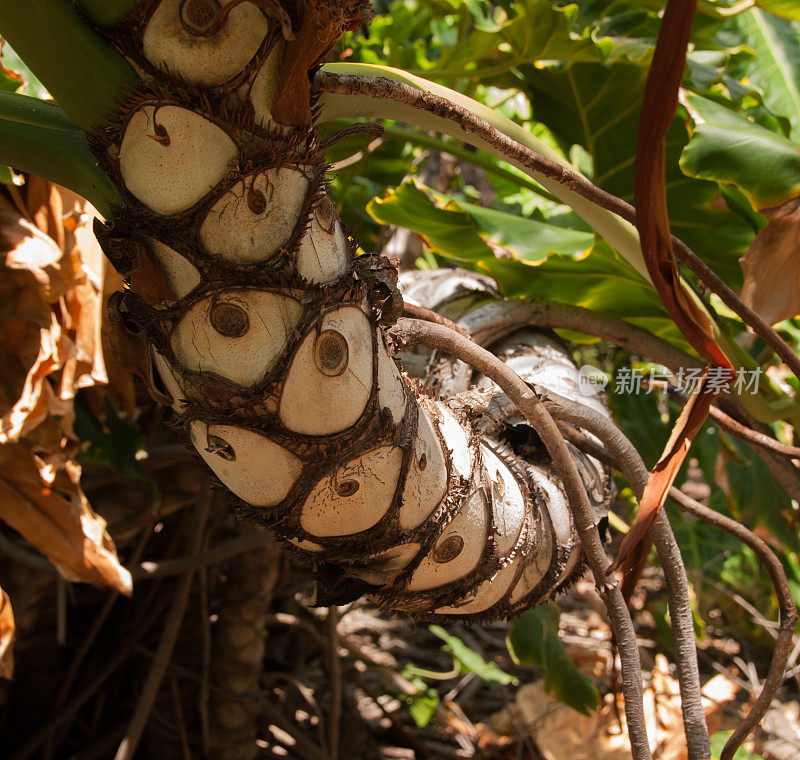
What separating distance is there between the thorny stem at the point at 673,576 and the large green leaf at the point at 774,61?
88 centimetres

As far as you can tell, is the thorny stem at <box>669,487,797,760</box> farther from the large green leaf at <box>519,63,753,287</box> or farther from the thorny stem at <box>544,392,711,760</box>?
the large green leaf at <box>519,63,753,287</box>

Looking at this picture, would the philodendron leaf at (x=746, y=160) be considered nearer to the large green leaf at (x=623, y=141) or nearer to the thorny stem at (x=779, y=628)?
the large green leaf at (x=623, y=141)

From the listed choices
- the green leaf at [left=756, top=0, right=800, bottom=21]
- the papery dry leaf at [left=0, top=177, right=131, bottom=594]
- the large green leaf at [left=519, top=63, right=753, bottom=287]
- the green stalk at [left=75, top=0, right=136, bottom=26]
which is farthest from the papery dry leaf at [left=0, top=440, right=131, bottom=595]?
the green leaf at [left=756, top=0, right=800, bottom=21]

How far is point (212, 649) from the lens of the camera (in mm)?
1566

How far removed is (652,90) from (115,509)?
1257mm

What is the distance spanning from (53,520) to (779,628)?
0.90 metres

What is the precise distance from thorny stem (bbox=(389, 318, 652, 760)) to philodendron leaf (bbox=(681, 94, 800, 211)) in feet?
1.54

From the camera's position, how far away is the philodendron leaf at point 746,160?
2.86 ft

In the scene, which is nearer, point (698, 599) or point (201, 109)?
point (201, 109)

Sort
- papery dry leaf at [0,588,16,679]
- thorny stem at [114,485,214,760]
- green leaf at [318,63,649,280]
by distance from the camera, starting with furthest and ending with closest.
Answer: thorny stem at [114,485,214,760] → papery dry leaf at [0,588,16,679] → green leaf at [318,63,649,280]

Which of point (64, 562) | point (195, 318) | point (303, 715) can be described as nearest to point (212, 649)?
point (303, 715)

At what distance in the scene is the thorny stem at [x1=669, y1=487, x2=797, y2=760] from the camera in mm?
710

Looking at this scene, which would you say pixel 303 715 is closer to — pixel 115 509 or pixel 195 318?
pixel 115 509

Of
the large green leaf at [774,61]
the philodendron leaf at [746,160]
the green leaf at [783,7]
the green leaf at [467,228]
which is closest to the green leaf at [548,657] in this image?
the green leaf at [467,228]
